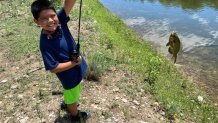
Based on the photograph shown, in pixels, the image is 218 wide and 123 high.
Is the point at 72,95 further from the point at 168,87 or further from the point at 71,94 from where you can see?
the point at 168,87

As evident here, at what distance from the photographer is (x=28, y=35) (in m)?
10.6

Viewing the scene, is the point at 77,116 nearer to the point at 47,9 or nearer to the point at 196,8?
the point at 47,9

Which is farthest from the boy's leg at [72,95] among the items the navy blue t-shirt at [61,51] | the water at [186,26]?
the water at [186,26]

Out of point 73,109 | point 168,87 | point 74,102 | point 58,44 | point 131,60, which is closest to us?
point 58,44

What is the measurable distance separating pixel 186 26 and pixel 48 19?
41.4ft

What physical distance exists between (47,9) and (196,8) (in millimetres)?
16251

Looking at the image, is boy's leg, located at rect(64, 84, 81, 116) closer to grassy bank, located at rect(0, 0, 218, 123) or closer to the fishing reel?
the fishing reel

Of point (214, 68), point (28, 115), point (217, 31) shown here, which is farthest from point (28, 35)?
point (217, 31)

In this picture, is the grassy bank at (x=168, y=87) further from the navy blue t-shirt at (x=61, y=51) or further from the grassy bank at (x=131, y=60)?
the navy blue t-shirt at (x=61, y=51)

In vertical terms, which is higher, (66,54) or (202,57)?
(66,54)

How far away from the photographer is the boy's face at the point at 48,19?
489cm

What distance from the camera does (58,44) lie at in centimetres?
514

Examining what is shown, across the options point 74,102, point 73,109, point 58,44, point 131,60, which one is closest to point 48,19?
point 58,44

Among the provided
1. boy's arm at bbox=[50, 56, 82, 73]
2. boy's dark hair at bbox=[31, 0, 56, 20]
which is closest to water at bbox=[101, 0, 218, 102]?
boy's arm at bbox=[50, 56, 82, 73]
